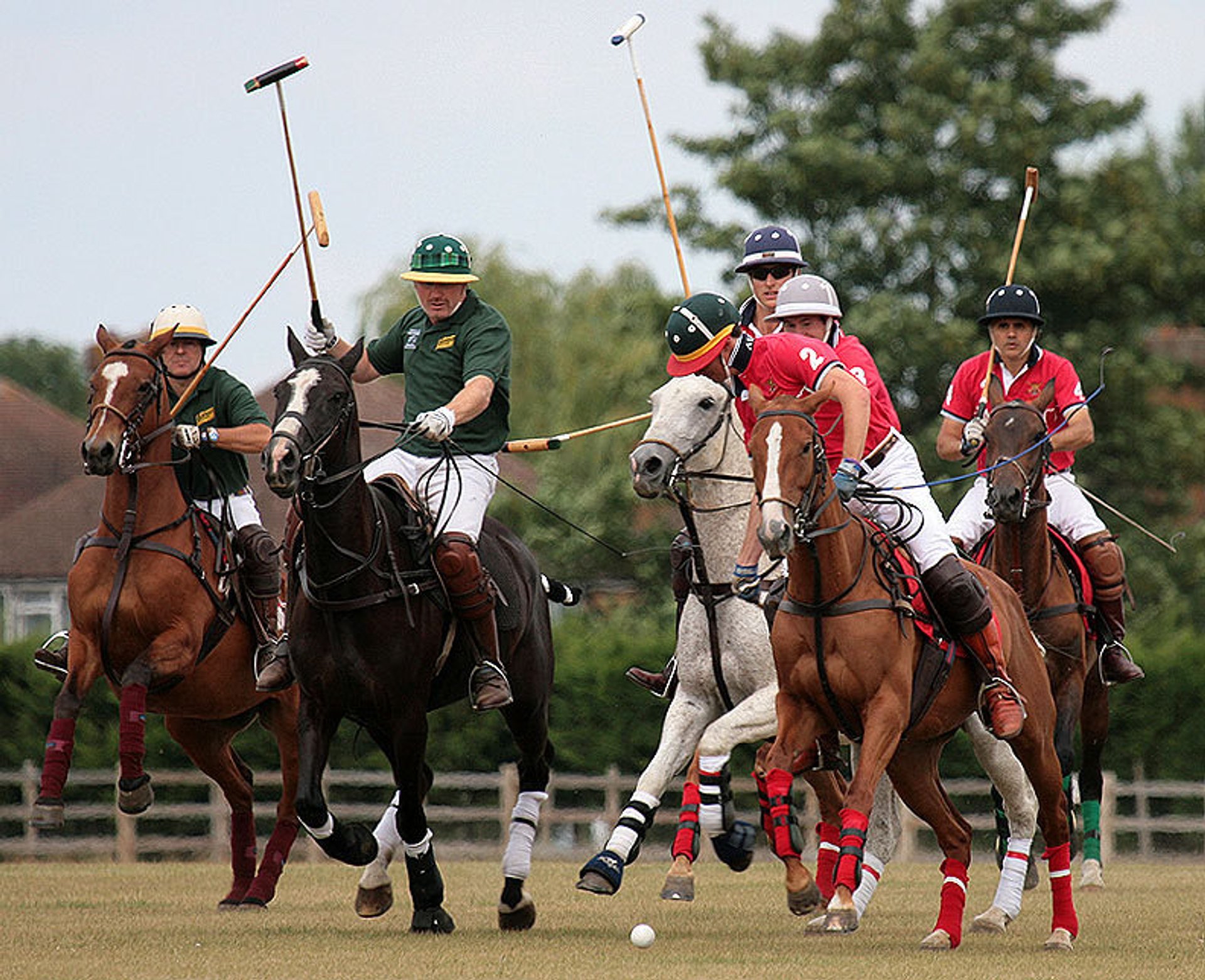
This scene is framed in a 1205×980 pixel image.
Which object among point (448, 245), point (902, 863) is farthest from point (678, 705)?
point (902, 863)

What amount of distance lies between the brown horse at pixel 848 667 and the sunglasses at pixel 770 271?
2369 millimetres

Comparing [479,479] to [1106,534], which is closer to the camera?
[479,479]

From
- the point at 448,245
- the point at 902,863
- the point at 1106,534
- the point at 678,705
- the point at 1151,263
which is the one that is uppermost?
the point at 1151,263

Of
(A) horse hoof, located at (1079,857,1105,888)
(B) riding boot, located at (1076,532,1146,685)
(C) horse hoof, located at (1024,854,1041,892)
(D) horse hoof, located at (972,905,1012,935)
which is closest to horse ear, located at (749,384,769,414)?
(D) horse hoof, located at (972,905,1012,935)

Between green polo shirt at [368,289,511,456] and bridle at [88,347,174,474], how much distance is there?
116cm

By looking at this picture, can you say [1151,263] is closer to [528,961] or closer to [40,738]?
[40,738]

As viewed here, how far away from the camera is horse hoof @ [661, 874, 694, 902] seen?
1030 cm

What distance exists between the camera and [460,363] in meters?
11.3

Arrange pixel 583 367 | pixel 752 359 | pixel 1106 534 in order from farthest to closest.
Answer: pixel 583 367
pixel 1106 534
pixel 752 359

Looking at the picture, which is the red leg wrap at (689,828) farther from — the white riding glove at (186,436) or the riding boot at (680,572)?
the white riding glove at (186,436)

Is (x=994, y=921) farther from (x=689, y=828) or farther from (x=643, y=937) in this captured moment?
(x=643, y=937)

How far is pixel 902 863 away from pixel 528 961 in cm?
1106

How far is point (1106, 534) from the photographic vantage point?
1405 centimetres

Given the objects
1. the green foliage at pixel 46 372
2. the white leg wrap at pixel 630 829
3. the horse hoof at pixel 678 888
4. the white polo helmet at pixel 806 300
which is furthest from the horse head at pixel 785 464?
the green foliage at pixel 46 372
